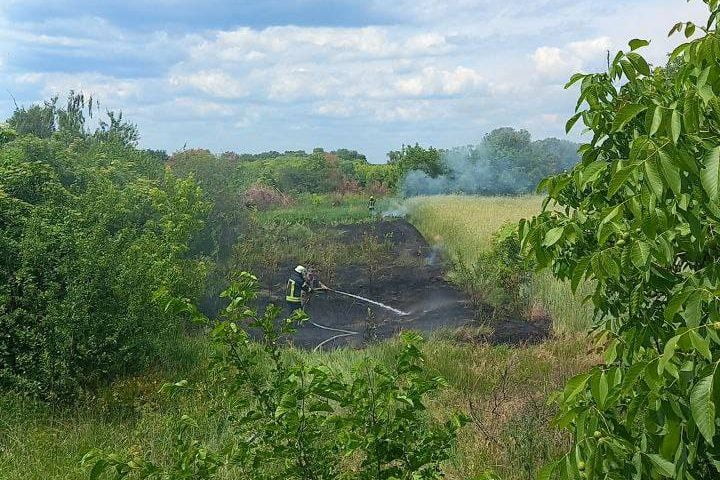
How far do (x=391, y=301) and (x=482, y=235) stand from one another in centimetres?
442

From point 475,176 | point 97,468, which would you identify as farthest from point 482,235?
point 475,176

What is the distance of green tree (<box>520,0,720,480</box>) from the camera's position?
1.64m

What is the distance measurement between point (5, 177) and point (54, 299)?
2645 mm

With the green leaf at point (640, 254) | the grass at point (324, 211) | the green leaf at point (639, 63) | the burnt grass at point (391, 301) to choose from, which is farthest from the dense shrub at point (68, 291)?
the grass at point (324, 211)

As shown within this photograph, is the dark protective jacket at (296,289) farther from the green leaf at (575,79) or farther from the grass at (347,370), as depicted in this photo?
the green leaf at (575,79)

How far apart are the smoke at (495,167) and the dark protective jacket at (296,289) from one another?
2326 centimetres

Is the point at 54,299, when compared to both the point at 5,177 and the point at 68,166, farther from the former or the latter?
the point at 68,166

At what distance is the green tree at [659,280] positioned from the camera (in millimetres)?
1645

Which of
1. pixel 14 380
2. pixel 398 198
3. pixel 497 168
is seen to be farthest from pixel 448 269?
pixel 497 168

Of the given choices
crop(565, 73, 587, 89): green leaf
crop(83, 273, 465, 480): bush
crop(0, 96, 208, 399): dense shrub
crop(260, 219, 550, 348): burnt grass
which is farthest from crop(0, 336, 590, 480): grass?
crop(565, 73, 587, 89): green leaf

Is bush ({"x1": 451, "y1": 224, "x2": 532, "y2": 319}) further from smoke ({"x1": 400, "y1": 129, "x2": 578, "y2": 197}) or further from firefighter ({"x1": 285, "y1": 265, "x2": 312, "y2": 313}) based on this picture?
smoke ({"x1": 400, "y1": 129, "x2": 578, "y2": 197})

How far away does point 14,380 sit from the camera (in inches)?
280

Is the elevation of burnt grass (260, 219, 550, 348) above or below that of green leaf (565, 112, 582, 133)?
below

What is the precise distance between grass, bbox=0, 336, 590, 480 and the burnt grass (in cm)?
144
